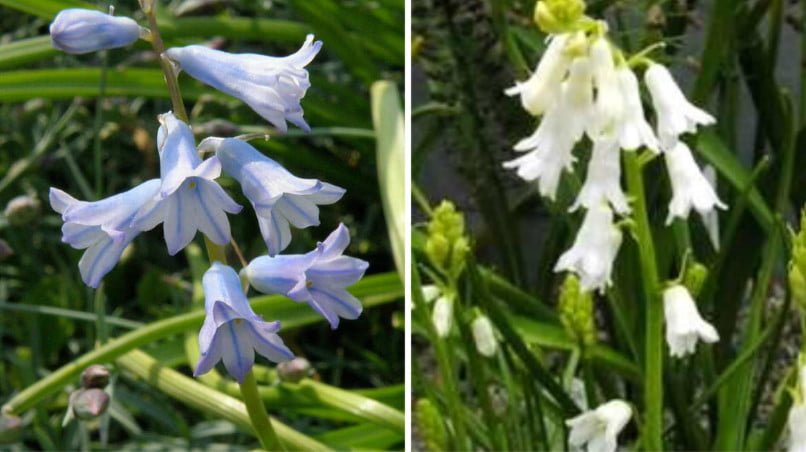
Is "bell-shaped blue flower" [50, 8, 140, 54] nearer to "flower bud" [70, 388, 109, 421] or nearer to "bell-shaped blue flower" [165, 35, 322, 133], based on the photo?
"bell-shaped blue flower" [165, 35, 322, 133]

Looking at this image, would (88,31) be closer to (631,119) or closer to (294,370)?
(631,119)

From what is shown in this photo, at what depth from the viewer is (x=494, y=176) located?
1067 mm

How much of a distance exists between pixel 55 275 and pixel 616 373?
2.66ft

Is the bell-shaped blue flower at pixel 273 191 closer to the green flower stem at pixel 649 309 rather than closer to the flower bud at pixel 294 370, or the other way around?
the green flower stem at pixel 649 309

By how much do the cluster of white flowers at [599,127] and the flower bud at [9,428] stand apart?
480 millimetres

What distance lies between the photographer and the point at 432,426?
1069 mm

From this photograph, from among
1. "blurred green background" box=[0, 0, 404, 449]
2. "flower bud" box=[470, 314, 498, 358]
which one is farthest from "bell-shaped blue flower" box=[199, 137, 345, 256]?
"blurred green background" box=[0, 0, 404, 449]

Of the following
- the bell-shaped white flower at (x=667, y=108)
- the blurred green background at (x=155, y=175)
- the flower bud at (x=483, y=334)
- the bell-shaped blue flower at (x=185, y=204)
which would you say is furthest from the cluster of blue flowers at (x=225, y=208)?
the blurred green background at (x=155, y=175)

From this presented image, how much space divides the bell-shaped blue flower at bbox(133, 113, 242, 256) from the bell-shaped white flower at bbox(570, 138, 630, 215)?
0.29 meters

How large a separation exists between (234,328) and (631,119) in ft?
1.01

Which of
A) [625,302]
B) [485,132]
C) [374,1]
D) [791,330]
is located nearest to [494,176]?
[485,132]

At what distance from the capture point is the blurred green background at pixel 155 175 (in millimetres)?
1325

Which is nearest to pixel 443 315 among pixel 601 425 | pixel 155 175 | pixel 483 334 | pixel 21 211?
pixel 483 334

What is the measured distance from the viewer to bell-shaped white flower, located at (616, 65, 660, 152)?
78cm
